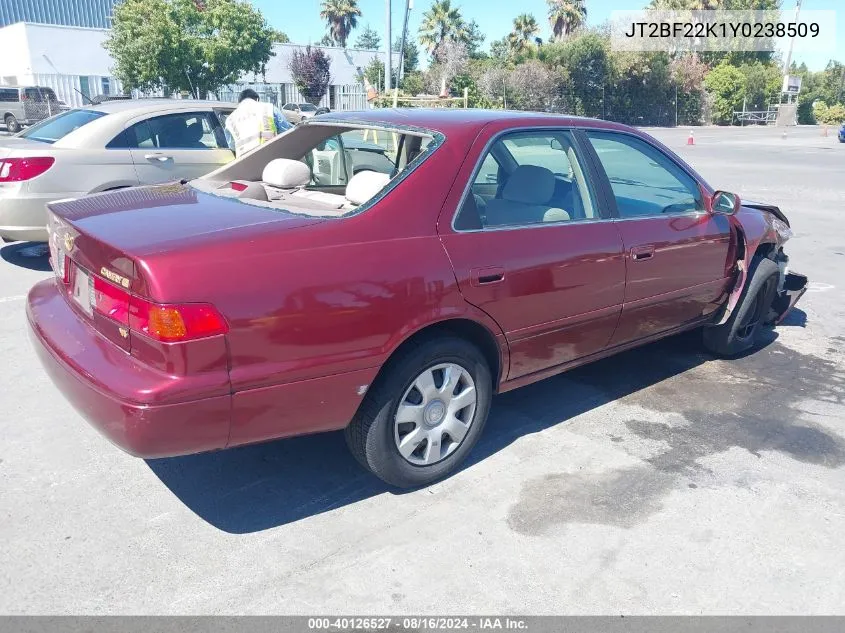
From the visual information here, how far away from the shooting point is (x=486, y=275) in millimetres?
3225

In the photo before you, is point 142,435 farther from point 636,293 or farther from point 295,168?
point 636,293

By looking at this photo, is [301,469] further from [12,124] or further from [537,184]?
[12,124]

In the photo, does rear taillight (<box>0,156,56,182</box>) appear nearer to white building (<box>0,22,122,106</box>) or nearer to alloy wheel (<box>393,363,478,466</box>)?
alloy wheel (<box>393,363,478,466</box>)

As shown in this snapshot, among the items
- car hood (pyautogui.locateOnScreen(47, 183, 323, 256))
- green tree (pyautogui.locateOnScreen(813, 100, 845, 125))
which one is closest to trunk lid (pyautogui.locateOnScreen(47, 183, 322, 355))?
car hood (pyautogui.locateOnScreen(47, 183, 323, 256))

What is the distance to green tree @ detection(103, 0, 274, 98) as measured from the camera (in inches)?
1252

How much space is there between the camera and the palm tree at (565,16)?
57.5m

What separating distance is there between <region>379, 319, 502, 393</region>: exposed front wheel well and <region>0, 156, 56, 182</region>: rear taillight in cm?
504

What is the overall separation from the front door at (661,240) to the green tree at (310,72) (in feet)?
145

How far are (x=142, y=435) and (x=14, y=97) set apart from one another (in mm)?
30245

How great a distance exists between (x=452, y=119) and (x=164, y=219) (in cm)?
149

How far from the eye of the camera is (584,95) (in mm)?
46938

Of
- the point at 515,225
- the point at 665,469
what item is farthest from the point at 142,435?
the point at 665,469

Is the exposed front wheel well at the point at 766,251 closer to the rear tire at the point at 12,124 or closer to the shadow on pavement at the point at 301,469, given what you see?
the shadow on pavement at the point at 301,469

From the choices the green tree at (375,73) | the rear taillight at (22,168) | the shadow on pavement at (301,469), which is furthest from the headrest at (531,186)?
the green tree at (375,73)
